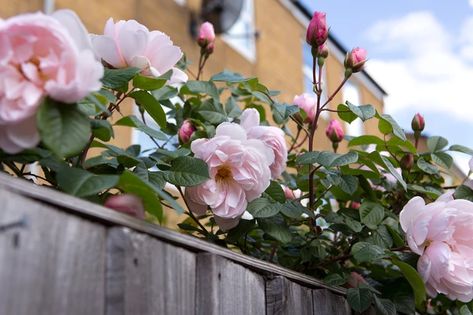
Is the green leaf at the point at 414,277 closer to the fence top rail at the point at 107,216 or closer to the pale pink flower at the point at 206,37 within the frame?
the fence top rail at the point at 107,216

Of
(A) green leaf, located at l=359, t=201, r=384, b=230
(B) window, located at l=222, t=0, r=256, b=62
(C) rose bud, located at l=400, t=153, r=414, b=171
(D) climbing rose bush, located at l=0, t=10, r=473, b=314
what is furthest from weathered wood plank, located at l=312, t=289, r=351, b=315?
(B) window, located at l=222, t=0, r=256, b=62

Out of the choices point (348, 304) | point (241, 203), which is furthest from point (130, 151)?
point (348, 304)

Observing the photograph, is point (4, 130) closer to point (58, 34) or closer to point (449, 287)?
point (58, 34)

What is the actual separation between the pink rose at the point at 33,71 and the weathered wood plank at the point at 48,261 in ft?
0.31

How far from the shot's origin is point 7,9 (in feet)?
12.0

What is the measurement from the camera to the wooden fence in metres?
0.49

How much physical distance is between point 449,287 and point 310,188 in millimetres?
295

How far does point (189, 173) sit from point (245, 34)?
19.9 ft

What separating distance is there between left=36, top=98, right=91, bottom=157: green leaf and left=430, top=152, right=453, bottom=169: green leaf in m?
0.85

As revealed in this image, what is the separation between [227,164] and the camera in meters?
0.87

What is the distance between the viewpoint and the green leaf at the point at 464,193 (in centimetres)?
114

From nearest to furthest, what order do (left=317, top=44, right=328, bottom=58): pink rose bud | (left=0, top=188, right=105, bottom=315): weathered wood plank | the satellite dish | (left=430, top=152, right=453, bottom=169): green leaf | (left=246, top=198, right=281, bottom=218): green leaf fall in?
(left=0, top=188, right=105, bottom=315): weathered wood plank, (left=246, top=198, right=281, bottom=218): green leaf, (left=317, top=44, right=328, bottom=58): pink rose bud, (left=430, top=152, right=453, bottom=169): green leaf, the satellite dish

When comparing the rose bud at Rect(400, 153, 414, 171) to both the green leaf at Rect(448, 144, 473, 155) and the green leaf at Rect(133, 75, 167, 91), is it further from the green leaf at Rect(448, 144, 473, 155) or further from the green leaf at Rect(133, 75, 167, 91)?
the green leaf at Rect(133, 75, 167, 91)

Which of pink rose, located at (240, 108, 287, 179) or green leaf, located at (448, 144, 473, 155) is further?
green leaf, located at (448, 144, 473, 155)
